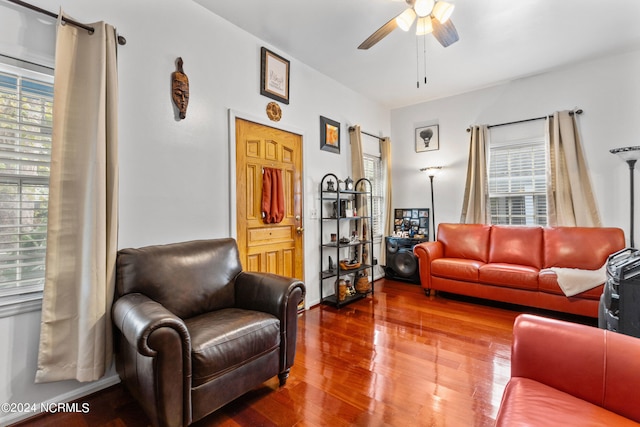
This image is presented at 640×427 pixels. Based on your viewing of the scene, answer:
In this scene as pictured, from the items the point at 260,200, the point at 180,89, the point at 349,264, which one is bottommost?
the point at 349,264

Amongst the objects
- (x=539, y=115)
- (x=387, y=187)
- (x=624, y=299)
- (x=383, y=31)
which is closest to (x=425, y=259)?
(x=387, y=187)

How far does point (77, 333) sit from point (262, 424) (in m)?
1.23

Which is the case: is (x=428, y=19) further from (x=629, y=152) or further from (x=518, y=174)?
(x=518, y=174)

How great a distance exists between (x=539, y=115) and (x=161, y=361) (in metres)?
4.87

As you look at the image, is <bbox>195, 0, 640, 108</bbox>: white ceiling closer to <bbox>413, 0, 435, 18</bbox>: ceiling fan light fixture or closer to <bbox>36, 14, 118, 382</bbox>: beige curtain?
<bbox>413, 0, 435, 18</bbox>: ceiling fan light fixture

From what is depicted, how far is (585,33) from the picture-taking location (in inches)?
116

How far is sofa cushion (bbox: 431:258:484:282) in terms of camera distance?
355cm

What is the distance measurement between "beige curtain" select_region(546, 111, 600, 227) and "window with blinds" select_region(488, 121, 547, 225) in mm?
150

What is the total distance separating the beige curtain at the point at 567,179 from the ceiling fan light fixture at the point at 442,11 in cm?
268

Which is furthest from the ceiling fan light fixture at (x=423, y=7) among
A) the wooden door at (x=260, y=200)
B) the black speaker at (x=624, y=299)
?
the black speaker at (x=624, y=299)

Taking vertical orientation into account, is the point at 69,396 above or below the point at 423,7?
below

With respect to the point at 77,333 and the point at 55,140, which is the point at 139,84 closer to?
the point at 55,140

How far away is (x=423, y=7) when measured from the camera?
6.59 ft

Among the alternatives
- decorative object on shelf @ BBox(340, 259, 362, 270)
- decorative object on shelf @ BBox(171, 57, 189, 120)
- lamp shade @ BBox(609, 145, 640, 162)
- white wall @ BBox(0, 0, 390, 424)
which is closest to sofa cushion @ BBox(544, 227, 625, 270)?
lamp shade @ BBox(609, 145, 640, 162)
